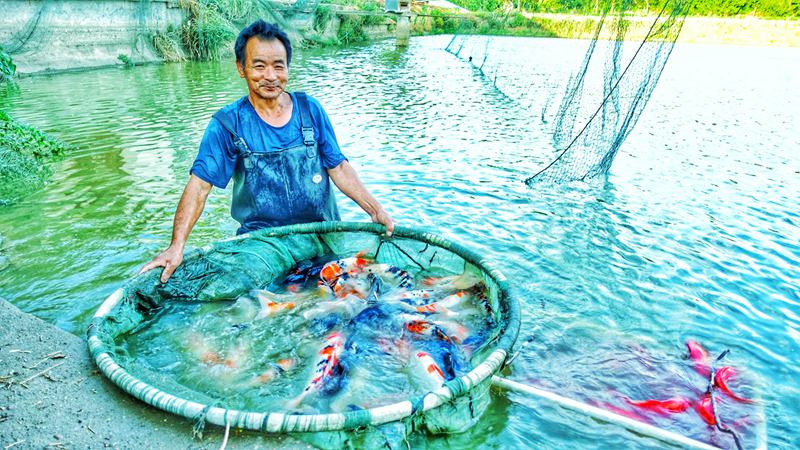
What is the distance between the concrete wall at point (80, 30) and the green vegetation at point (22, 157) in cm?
878

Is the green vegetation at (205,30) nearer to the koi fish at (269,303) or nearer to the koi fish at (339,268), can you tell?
the koi fish at (339,268)

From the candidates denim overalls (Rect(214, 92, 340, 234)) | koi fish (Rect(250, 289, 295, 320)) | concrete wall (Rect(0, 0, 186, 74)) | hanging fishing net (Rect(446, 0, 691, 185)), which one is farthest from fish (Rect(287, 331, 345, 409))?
concrete wall (Rect(0, 0, 186, 74))

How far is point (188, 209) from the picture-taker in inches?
130

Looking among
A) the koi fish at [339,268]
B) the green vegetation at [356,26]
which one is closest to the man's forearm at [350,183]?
the koi fish at [339,268]

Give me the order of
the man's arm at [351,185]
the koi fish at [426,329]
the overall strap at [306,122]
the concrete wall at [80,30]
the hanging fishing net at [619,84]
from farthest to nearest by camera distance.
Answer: the concrete wall at [80,30] < the hanging fishing net at [619,84] < the man's arm at [351,185] < the overall strap at [306,122] < the koi fish at [426,329]

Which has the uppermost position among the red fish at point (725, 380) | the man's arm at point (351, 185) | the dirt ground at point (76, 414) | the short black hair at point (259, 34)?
the short black hair at point (259, 34)

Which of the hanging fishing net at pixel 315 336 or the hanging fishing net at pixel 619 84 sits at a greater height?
the hanging fishing net at pixel 619 84

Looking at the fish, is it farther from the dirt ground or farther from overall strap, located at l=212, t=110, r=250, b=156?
overall strap, located at l=212, t=110, r=250, b=156

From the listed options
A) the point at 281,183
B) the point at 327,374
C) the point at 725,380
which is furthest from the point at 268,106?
the point at 725,380

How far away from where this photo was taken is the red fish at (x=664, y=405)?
113 inches

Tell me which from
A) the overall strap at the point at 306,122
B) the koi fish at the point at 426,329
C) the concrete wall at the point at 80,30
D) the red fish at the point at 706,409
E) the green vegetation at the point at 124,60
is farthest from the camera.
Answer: the green vegetation at the point at 124,60

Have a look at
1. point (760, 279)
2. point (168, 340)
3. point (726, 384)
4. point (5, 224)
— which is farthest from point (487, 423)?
point (5, 224)

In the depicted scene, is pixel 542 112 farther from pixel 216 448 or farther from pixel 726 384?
pixel 216 448

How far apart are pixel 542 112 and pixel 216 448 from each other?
10.3m
